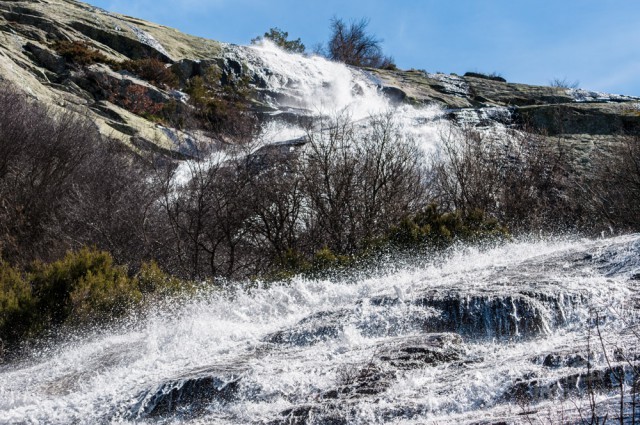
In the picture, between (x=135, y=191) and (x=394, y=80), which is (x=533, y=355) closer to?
(x=135, y=191)

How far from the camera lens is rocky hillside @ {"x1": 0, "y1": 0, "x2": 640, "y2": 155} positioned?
25641 mm

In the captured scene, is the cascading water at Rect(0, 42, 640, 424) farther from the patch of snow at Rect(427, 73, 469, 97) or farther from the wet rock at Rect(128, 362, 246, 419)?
the patch of snow at Rect(427, 73, 469, 97)

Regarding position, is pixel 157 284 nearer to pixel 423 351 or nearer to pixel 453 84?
pixel 423 351

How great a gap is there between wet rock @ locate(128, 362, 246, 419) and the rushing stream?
14 millimetres

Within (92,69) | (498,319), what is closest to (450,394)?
(498,319)

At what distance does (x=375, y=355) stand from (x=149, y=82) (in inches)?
1084

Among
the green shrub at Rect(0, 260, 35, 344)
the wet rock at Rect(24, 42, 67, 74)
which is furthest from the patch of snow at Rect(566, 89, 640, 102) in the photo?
the green shrub at Rect(0, 260, 35, 344)

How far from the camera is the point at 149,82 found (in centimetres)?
3206

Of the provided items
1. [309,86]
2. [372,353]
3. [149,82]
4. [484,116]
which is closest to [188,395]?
[372,353]

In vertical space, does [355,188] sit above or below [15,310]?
above

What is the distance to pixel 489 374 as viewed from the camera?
19.0ft

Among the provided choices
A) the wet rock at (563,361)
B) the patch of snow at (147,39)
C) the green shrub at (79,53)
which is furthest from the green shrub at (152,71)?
the wet rock at (563,361)

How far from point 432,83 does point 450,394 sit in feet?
120

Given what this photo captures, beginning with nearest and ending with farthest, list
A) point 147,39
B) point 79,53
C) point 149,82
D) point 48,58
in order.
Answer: point 48,58, point 79,53, point 149,82, point 147,39
